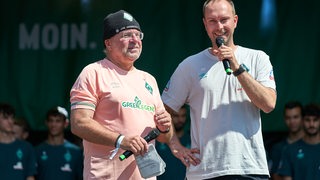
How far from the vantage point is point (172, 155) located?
30.1 ft

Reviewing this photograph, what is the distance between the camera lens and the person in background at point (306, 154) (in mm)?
8906

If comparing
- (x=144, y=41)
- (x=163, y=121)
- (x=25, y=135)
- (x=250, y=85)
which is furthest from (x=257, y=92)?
(x=25, y=135)

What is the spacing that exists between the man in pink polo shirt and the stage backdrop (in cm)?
450

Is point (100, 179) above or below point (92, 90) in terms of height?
below

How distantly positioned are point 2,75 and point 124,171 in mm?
5102

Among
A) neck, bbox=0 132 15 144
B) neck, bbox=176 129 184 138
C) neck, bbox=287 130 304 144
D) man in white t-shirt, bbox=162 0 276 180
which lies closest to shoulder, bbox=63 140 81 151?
neck, bbox=0 132 15 144

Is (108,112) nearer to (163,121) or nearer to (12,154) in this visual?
(163,121)

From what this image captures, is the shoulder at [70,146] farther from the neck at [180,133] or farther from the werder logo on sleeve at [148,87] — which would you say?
the werder logo on sleeve at [148,87]

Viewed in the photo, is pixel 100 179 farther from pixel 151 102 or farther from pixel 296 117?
pixel 296 117

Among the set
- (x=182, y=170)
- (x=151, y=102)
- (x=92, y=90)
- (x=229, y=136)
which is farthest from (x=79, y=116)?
(x=182, y=170)

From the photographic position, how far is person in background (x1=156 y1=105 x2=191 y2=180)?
29.8 ft

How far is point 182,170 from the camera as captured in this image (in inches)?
359

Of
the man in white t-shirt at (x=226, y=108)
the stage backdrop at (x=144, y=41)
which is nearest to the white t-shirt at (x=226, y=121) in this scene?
the man in white t-shirt at (x=226, y=108)

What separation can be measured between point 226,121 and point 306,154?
4.26 metres
